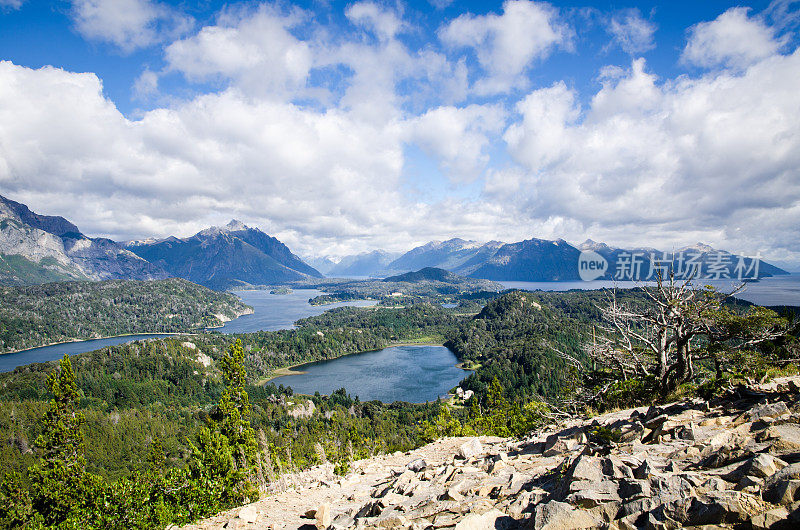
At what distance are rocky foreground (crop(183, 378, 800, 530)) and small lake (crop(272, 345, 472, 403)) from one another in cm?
10785

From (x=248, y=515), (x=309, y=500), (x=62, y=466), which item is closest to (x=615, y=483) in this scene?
(x=309, y=500)

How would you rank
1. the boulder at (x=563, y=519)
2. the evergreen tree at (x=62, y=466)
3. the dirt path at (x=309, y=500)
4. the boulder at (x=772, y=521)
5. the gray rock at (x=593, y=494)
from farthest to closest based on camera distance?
the evergreen tree at (x=62, y=466) → the dirt path at (x=309, y=500) → the gray rock at (x=593, y=494) → the boulder at (x=563, y=519) → the boulder at (x=772, y=521)

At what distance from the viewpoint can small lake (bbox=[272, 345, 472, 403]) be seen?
416 ft

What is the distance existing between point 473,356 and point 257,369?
100966 mm

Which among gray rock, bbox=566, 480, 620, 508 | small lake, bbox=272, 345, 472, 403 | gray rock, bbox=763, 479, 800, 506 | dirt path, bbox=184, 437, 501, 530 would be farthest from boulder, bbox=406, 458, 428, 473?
small lake, bbox=272, 345, 472, 403

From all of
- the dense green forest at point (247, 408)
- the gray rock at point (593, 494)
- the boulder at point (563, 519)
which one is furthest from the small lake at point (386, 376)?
the boulder at point (563, 519)

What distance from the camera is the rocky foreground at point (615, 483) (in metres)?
5.49

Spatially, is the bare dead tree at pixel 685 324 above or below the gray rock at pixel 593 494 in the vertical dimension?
above

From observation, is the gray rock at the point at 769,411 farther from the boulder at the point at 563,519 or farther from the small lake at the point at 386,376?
the small lake at the point at 386,376

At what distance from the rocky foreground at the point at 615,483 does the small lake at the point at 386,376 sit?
10785cm

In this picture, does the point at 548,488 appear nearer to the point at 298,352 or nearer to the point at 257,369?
the point at 257,369

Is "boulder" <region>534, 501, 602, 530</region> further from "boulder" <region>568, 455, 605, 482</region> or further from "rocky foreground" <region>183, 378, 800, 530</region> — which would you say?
"boulder" <region>568, 455, 605, 482</region>

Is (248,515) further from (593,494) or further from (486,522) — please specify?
(593,494)

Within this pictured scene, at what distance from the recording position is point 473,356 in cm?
18075
